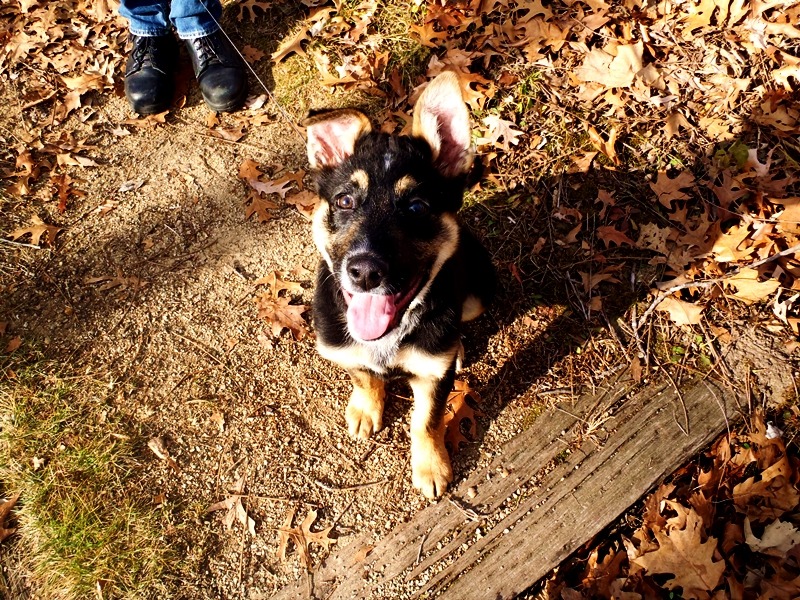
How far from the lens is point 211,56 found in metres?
4.93

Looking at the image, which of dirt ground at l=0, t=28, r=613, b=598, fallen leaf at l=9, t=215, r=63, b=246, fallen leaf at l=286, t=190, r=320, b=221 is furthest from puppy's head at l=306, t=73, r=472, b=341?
fallen leaf at l=9, t=215, r=63, b=246

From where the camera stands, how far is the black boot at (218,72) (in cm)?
485

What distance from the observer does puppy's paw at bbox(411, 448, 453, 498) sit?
11.2 ft

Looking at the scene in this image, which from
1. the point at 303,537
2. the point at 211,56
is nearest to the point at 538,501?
the point at 303,537

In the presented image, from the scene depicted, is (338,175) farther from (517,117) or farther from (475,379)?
(517,117)

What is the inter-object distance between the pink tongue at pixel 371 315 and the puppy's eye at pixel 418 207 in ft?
1.54

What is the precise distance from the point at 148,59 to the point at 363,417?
376 cm

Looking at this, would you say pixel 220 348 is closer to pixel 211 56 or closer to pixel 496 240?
pixel 496 240

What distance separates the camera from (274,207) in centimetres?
458

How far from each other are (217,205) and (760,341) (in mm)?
4230

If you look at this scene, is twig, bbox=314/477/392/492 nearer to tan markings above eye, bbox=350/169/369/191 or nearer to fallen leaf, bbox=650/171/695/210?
tan markings above eye, bbox=350/169/369/191

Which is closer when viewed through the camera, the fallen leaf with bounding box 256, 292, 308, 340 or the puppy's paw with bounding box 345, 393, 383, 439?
the puppy's paw with bounding box 345, 393, 383, 439

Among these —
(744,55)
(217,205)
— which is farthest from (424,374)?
(744,55)

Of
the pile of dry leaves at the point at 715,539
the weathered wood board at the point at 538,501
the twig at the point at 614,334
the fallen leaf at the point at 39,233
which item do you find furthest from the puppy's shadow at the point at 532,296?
the fallen leaf at the point at 39,233
